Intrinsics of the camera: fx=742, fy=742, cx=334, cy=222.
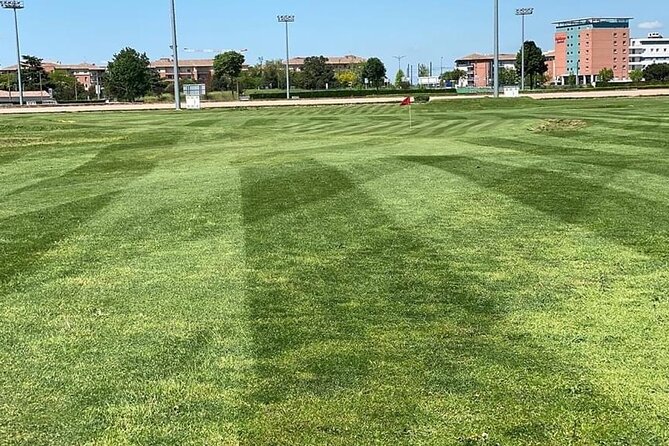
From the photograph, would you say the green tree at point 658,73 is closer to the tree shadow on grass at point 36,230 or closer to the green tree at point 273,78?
the green tree at point 273,78

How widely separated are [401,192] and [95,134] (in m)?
20.9

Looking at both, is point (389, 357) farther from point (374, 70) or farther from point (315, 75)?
point (315, 75)

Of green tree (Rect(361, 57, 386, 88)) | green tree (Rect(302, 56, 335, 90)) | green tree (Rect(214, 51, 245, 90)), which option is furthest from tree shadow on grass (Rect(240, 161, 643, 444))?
green tree (Rect(302, 56, 335, 90))

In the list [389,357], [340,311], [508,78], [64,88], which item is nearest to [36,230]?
[340,311]

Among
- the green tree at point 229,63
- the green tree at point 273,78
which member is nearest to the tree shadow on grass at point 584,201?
the green tree at point 229,63

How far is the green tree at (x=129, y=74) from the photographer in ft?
370

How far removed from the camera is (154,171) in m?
17.4

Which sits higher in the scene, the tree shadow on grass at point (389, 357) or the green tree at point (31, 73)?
the green tree at point (31, 73)

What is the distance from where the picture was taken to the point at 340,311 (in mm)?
6434

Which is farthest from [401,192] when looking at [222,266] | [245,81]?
[245,81]

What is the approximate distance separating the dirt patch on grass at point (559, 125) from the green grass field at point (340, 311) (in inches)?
482

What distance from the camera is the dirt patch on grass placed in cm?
2652

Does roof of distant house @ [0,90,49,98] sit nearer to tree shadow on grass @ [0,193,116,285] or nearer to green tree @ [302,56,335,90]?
green tree @ [302,56,335,90]

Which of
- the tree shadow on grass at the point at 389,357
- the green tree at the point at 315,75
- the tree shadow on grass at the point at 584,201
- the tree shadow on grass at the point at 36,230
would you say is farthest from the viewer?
the green tree at the point at 315,75
